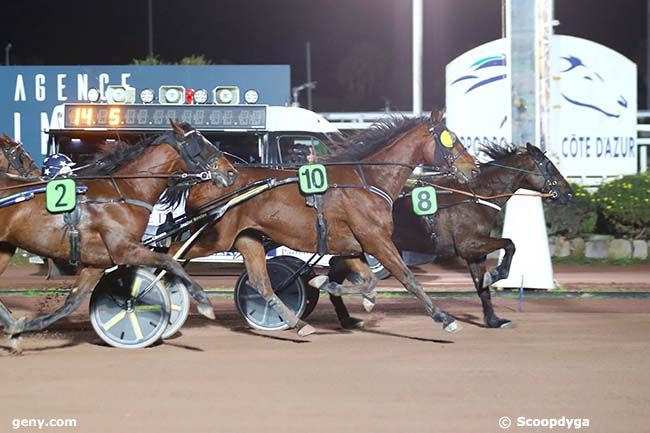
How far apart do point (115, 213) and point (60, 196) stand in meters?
0.44

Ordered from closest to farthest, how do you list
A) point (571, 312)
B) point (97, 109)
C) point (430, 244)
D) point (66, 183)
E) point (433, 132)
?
point (66, 183) → point (433, 132) → point (430, 244) → point (571, 312) → point (97, 109)

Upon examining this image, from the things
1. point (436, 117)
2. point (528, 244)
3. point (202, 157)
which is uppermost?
point (436, 117)

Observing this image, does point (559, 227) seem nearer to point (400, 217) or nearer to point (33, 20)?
point (400, 217)

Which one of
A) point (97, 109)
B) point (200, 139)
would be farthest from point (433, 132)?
point (97, 109)

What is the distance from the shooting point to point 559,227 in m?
15.6

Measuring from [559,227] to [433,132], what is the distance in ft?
24.1

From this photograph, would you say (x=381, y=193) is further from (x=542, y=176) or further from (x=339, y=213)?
(x=542, y=176)

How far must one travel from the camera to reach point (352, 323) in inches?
370

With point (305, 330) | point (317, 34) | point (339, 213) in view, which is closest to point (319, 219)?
point (339, 213)

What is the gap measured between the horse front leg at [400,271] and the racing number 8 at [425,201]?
0.62 meters

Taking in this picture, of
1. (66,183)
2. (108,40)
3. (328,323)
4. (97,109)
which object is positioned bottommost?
(328,323)

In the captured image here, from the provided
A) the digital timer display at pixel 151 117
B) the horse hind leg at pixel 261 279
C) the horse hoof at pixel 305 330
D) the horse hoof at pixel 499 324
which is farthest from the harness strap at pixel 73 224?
the digital timer display at pixel 151 117

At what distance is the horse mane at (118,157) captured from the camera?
8.13 meters

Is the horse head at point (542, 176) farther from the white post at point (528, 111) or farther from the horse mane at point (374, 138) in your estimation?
the white post at point (528, 111)
